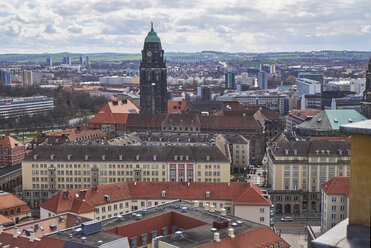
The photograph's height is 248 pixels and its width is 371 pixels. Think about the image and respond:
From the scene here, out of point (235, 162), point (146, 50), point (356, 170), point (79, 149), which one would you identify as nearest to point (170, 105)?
point (146, 50)

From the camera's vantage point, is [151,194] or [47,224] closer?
[47,224]

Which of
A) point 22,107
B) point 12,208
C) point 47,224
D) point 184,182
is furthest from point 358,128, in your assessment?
point 22,107

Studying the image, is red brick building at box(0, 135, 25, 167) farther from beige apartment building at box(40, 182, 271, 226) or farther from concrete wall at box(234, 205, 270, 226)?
concrete wall at box(234, 205, 270, 226)

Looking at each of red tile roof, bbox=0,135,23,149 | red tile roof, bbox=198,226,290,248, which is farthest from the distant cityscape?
red tile roof, bbox=0,135,23,149

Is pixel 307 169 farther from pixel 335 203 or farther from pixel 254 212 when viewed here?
pixel 254 212

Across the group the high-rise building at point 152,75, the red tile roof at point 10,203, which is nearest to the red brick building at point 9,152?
the high-rise building at point 152,75

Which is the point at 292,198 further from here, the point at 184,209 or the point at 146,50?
the point at 146,50
